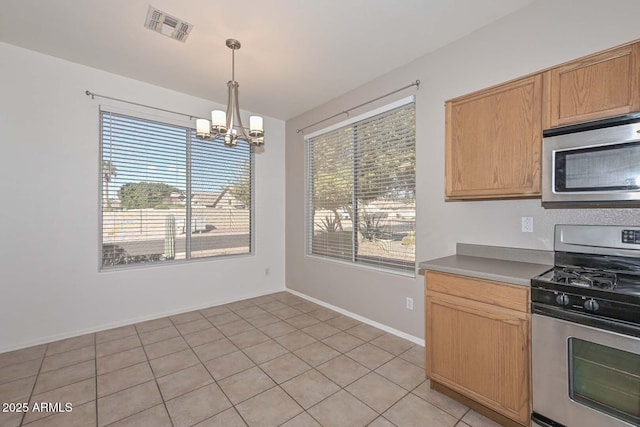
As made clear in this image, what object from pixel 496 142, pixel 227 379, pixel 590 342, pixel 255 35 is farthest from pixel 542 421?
pixel 255 35

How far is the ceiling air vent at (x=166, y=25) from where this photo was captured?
87.3 inches

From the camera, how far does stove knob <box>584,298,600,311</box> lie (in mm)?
1348

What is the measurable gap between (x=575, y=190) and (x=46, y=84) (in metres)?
4.52

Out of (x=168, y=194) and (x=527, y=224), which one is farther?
(x=168, y=194)

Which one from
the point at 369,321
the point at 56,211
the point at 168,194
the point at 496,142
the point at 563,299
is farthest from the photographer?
the point at 168,194

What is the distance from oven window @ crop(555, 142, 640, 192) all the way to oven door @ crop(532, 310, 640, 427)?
2.42 feet

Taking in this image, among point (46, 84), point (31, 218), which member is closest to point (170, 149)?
point (46, 84)

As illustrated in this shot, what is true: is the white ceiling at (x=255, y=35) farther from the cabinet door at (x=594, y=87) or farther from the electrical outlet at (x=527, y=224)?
the electrical outlet at (x=527, y=224)

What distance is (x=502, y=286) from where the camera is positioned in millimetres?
1693

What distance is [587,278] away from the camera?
58.7 inches

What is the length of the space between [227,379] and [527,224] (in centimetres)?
258

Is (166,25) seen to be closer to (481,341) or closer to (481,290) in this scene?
(481,290)

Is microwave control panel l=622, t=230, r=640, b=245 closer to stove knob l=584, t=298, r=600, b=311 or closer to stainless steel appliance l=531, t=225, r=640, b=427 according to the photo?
stainless steel appliance l=531, t=225, r=640, b=427

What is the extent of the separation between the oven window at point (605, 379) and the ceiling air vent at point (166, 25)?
3.36 meters
